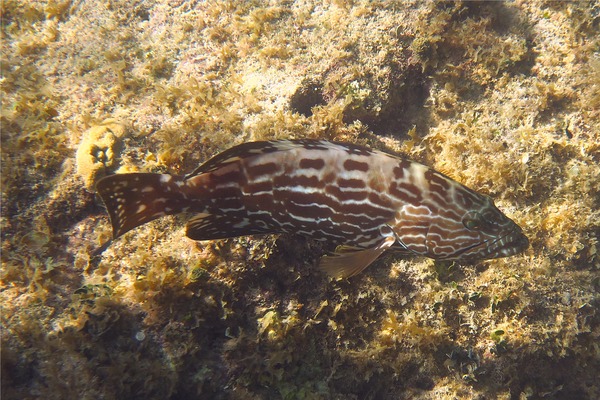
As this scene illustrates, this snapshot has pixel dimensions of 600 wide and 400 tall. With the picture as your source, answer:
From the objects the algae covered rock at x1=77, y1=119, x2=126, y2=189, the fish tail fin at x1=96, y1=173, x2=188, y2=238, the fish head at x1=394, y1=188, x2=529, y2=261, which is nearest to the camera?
the fish tail fin at x1=96, y1=173, x2=188, y2=238

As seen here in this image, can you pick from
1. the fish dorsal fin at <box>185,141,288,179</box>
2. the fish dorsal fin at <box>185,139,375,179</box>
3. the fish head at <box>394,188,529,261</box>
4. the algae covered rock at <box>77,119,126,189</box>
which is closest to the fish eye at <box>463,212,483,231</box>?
the fish head at <box>394,188,529,261</box>

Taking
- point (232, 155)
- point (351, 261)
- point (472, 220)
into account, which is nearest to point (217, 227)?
point (232, 155)

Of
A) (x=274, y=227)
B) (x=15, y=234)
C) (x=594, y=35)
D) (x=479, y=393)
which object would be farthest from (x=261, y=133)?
(x=594, y=35)

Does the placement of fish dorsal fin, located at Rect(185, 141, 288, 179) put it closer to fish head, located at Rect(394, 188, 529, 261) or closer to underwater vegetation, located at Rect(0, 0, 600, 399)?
underwater vegetation, located at Rect(0, 0, 600, 399)

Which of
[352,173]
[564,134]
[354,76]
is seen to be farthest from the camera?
[354,76]

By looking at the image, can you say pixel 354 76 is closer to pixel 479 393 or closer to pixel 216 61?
pixel 216 61

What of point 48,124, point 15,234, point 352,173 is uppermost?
point 48,124

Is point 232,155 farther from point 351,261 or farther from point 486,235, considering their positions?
point 486,235
